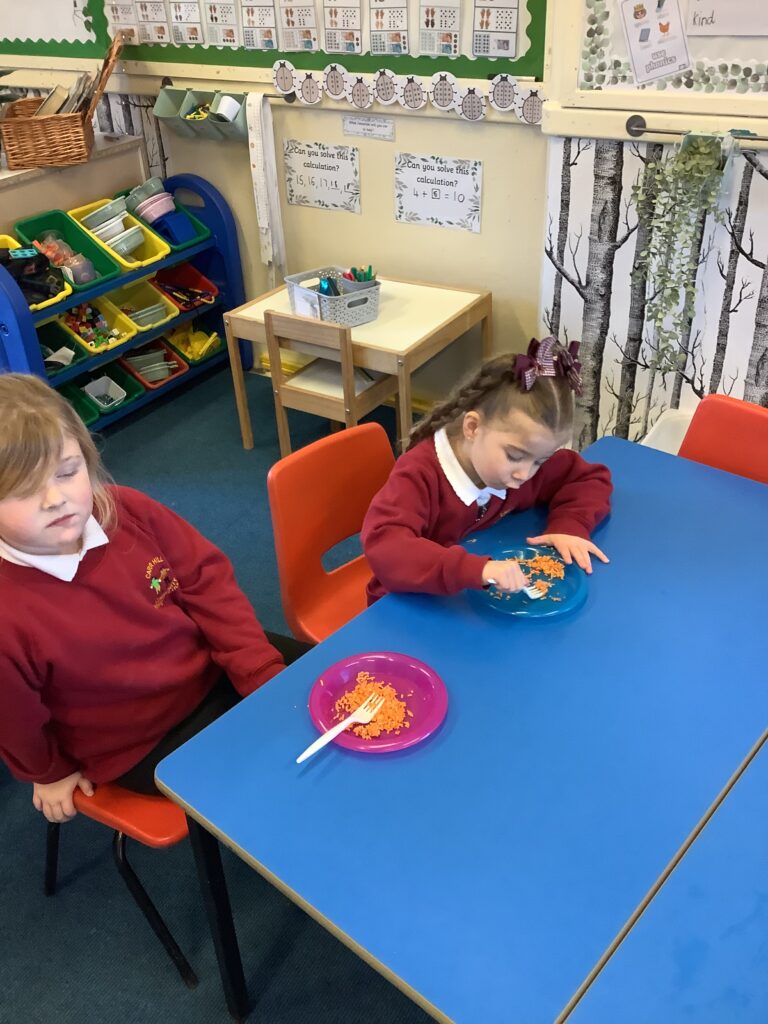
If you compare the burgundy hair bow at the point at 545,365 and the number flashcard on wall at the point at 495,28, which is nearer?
the burgundy hair bow at the point at 545,365

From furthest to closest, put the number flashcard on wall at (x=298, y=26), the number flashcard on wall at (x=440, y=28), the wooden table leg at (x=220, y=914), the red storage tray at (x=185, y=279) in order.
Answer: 1. the red storage tray at (x=185, y=279)
2. the number flashcard on wall at (x=298, y=26)
3. the number flashcard on wall at (x=440, y=28)
4. the wooden table leg at (x=220, y=914)

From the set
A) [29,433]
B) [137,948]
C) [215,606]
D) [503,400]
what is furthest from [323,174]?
[137,948]

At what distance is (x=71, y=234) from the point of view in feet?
9.57

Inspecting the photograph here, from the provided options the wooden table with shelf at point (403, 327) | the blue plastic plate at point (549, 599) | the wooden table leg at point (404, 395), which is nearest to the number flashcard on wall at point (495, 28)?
the wooden table with shelf at point (403, 327)

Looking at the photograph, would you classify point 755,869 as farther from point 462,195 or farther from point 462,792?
point 462,195

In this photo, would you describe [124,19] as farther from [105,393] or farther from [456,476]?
[456,476]

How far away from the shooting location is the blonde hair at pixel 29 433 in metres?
1.05

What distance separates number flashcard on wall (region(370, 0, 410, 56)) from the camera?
2.40 meters

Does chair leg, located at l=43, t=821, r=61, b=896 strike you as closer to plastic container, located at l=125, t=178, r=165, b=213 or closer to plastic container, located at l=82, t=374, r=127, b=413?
plastic container, located at l=82, t=374, r=127, b=413

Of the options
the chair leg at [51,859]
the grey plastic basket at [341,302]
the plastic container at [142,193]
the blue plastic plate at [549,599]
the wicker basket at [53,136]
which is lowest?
the chair leg at [51,859]

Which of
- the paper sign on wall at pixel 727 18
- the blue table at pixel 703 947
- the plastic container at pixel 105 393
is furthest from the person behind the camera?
the plastic container at pixel 105 393

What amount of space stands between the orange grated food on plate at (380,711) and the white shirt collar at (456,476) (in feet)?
1.38

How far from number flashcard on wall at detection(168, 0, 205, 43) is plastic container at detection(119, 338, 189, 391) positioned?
108 cm

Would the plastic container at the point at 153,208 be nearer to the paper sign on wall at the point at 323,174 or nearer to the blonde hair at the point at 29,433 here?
the paper sign on wall at the point at 323,174
